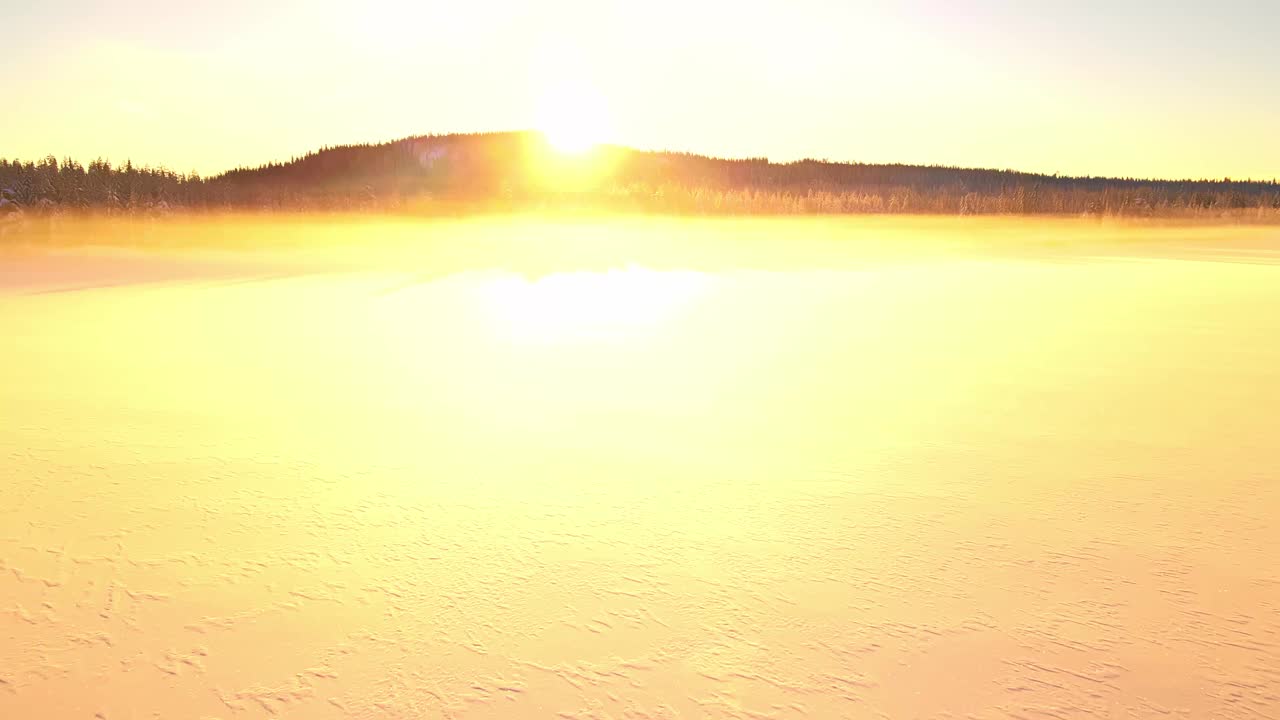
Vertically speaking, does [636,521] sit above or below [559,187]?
below

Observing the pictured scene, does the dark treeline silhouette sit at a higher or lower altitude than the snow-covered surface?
higher

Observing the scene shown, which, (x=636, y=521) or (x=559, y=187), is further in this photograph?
(x=559, y=187)

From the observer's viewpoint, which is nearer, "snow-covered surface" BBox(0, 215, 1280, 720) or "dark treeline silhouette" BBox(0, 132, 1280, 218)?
"snow-covered surface" BBox(0, 215, 1280, 720)

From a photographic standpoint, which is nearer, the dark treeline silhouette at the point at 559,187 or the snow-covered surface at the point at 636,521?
the snow-covered surface at the point at 636,521

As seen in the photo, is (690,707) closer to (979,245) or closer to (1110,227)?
(979,245)

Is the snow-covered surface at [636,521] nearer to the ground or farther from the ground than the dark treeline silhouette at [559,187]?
nearer to the ground

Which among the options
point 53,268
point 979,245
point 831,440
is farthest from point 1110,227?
point 53,268
